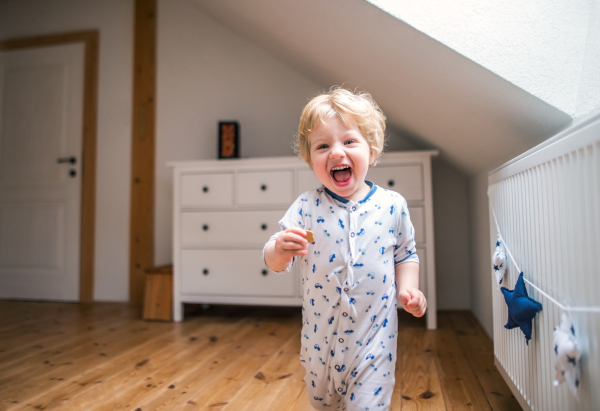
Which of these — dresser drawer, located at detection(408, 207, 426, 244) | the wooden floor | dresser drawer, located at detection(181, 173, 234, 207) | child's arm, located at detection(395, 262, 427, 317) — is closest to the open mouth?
child's arm, located at detection(395, 262, 427, 317)

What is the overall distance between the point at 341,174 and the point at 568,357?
51 cm

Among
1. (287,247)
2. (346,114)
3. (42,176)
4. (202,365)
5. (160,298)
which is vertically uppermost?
(42,176)

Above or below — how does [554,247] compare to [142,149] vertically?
below

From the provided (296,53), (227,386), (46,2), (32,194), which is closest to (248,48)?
(296,53)

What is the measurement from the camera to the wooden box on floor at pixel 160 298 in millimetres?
2244

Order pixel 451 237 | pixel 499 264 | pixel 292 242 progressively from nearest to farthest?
pixel 292 242 → pixel 499 264 → pixel 451 237

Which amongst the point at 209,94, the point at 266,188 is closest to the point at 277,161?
the point at 266,188

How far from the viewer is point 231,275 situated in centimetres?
213

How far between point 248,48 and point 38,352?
2041mm

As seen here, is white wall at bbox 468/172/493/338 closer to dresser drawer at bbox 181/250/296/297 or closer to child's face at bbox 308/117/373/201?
dresser drawer at bbox 181/250/296/297

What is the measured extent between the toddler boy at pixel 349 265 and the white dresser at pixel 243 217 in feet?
3.60

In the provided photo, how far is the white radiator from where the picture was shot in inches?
23.2

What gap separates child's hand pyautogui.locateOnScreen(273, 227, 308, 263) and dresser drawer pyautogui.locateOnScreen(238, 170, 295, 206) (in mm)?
1283

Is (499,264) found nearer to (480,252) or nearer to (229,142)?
(480,252)
